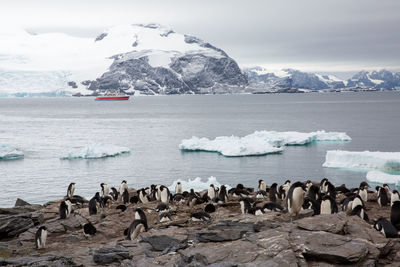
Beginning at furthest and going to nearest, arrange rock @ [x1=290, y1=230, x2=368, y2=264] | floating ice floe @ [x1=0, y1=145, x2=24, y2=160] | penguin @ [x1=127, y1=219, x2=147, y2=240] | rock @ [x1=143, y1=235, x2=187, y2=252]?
1. floating ice floe @ [x1=0, y1=145, x2=24, y2=160]
2. penguin @ [x1=127, y1=219, x2=147, y2=240]
3. rock @ [x1=143, y1=235, x2=187, y2=252]
4. rock @ [x1=290, y1=230, x2=368, y2=264]

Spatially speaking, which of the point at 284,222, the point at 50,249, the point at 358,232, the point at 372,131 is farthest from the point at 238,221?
the point at 372,131

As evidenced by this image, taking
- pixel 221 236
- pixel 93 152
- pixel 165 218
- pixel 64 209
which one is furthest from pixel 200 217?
pixel 93 152

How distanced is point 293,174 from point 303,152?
39.2 feet

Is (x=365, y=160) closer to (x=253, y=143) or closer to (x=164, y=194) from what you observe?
(x=253, y=143)

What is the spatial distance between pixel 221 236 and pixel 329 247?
254 centimetres

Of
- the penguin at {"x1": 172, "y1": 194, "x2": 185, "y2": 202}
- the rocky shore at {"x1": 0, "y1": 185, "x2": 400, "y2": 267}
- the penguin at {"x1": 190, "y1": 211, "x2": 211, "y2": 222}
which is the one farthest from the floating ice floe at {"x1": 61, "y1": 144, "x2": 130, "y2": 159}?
the penguin at {"x1": 190, "y1": 211, "x2": 211, "y2": 222}

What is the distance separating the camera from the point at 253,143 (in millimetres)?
46031

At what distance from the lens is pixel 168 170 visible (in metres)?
39.6

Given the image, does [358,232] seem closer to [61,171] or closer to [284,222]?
[284,222]

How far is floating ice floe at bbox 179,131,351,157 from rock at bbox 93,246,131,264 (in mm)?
33872

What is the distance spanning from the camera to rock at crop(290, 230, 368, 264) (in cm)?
805

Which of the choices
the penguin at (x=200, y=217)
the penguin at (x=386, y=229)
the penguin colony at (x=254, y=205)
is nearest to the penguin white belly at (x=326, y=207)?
the penguin colony at (x=254, y=205)

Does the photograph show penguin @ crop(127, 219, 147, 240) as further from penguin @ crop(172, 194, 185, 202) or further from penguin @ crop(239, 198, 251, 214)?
penguin @ crop(172, 194, 185, 202)

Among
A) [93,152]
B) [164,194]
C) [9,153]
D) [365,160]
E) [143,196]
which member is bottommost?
[9,153]
